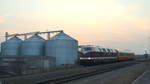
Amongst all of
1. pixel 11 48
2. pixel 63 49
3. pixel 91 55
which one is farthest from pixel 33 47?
pixel 91 55

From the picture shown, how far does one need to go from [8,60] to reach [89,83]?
2162 centimetres

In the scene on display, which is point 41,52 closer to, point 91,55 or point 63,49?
point 63,49

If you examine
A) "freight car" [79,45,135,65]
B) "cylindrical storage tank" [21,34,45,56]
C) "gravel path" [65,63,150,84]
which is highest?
"cylindrical storage tank" [21,34,45,56]

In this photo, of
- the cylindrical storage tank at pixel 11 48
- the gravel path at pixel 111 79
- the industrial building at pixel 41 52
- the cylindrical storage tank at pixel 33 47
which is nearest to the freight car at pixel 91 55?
the industrial building at pixel 41 52

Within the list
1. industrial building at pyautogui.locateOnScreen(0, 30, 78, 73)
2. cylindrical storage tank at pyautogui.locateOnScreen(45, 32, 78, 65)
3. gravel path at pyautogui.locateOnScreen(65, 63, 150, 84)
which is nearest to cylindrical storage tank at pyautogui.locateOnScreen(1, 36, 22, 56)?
industrial building at pyautogui.locateOnScreen(0, 30, 78, 73)

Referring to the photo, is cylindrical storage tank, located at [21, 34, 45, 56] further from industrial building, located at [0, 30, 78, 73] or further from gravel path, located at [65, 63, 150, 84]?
gravel path, located at [65, 63, 150, 84]

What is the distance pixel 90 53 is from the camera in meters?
51.2

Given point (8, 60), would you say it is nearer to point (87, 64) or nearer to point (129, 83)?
point (87, 64)

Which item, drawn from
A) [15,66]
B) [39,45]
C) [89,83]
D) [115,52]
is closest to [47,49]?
[39,45]

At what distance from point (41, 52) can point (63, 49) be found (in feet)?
26.7

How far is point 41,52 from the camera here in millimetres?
66688

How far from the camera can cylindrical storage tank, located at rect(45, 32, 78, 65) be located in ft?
198

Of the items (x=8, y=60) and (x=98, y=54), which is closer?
(x=8, y=60)

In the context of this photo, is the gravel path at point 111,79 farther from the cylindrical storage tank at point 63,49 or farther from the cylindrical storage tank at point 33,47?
the cylindrical storage tank at point 33,47
